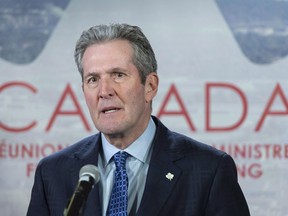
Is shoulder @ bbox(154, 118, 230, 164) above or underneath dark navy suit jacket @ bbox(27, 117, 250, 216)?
above

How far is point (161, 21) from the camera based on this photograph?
3.17m

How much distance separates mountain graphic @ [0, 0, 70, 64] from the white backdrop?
0.08 ft

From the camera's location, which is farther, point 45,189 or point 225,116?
point 225,116

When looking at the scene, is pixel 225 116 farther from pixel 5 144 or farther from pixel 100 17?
pixel 5 144

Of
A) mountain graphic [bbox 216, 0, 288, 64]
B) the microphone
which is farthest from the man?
mountain graphic [bbox 216, 0, 288, 64]

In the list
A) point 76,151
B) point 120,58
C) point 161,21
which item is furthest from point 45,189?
point 161,21

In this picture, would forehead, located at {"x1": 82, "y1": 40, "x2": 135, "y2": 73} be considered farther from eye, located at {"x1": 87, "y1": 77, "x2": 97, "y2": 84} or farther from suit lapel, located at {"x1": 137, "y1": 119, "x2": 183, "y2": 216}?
suit lapel, located at {"x1": 137, "y1": 119, "x2": 183, "y2": 216}

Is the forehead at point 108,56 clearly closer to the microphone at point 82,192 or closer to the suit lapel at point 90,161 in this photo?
the suit lapel at point 90,161

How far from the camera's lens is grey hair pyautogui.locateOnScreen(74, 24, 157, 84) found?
1830 millimetres

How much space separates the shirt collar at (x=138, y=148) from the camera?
1885 mm

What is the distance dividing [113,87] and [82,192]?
20.3 inches

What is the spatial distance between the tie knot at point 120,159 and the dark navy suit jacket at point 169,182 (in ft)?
0.22

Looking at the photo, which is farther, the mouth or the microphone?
the mouth

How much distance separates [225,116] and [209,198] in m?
1.32
